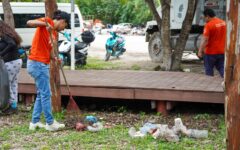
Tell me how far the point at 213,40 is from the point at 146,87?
5.97 feet

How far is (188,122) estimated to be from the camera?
22.3 feet

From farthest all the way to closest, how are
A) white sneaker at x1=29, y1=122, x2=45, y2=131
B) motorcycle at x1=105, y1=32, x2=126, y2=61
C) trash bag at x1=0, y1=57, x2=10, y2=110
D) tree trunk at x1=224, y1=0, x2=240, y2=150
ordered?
1. motorcycle at x1=105, y1=32, x2=126, y2=61
2. trash bag at x1=0, y1=57, x2=10, y2=110
3. white sneaker at x1=29, y1=122, x2=45, y2=131
4. tree trunk at x1=224, y1=0, x2=240, y2=150

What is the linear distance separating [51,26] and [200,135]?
91.5 inches

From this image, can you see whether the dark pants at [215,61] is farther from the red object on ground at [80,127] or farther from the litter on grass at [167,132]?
the red object on ground at [80,127]

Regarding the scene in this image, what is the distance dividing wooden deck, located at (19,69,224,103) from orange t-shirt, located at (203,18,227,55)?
52 centimetres

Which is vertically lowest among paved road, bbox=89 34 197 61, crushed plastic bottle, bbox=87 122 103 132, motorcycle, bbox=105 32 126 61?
paved road, bbox=89 34 197 61

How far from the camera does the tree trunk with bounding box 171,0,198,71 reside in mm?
10999

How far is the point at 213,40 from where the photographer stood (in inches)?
324

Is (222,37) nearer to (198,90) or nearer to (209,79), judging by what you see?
(209,79)

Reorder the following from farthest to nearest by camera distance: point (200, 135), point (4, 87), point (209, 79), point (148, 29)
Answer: point (148, 29) → point (209, 79) → point (4, 87) → point (200, 135)

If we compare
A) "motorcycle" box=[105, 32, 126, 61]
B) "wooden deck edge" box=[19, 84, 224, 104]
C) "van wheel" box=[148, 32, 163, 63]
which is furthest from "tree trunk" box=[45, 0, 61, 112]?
"motorcycle" box=[105, 32, 126, 61]

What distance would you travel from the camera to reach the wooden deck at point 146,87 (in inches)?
→ 271

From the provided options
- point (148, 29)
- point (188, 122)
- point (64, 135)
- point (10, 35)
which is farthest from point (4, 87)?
point (148, 29)

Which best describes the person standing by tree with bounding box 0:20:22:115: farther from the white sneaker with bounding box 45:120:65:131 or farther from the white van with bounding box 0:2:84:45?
the white van with bounding box 0:2:84:45
